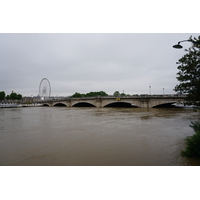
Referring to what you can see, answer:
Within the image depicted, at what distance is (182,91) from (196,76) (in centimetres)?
110

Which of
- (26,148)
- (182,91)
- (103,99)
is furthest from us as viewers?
(103,99)

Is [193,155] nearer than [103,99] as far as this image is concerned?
Yes

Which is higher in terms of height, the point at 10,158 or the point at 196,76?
the point at 196,76

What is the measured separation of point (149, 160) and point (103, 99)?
4020cm

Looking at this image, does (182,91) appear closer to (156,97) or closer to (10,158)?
(10,158)

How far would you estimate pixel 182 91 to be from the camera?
Result: 789 cm

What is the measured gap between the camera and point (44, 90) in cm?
7431

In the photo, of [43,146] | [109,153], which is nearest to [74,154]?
[109,153]

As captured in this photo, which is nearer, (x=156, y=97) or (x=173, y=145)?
(x=173, y=145)

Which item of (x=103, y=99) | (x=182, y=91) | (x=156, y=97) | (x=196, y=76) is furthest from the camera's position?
(x=103, y=99)

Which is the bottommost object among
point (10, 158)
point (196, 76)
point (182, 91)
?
point (10, 158)

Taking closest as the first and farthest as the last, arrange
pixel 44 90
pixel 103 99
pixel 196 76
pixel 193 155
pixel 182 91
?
pixel 193 155, pixel 196 76, pixel 182 91, pixel 103 99, pixel 44 90

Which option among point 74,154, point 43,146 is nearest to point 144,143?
point 74,154

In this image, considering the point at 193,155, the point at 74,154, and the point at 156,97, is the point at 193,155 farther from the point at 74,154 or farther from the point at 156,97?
the point at 156,97
